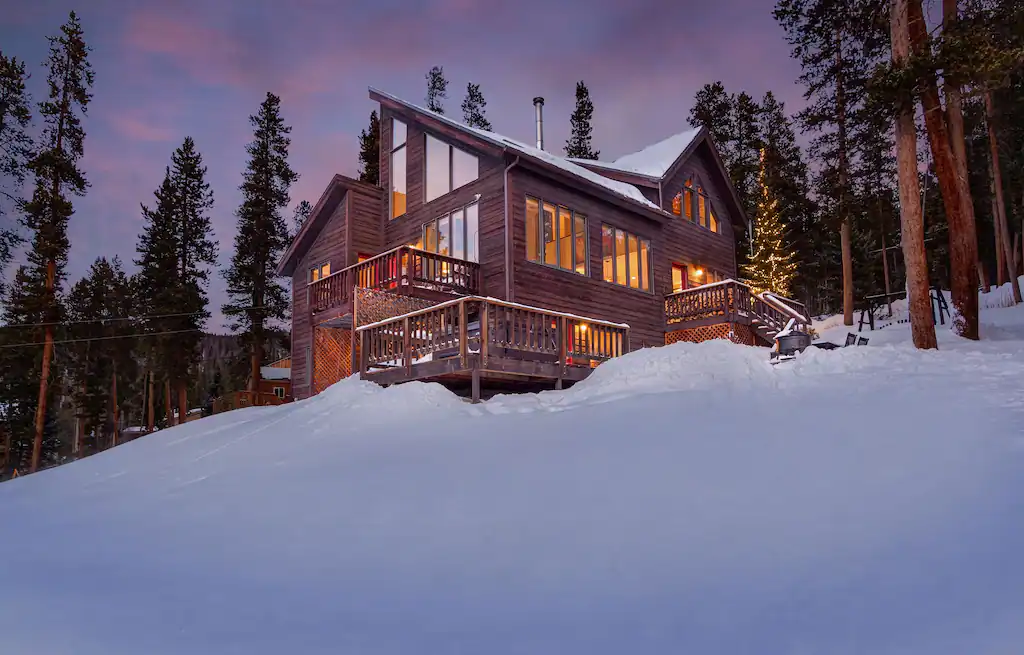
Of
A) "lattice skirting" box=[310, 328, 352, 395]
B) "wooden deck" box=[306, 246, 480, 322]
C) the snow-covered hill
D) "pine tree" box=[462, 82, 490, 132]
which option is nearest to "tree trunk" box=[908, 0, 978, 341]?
the snow-covered hill

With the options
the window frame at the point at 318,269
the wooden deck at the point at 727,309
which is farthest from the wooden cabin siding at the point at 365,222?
the wooden deck at the point at 727,309

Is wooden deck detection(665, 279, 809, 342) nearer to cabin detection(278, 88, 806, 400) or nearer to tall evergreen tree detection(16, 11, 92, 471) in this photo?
cabin detection(278, 88, 806, 400)

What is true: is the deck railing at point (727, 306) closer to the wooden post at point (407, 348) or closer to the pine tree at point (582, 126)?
the wooden post at point (407, 348)

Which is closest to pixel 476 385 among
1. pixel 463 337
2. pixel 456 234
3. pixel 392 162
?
pixel 463 337

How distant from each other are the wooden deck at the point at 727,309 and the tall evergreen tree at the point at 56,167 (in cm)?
2529

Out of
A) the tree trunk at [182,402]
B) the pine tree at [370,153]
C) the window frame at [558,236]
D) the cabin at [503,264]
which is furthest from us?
the pine tree at [370,153]

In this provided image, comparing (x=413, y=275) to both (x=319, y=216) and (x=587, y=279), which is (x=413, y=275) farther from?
(x=319, y=216)

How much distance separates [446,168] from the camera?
64.7 feet

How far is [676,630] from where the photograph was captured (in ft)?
13.6

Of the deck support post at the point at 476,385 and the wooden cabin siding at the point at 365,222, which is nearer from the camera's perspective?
the deck support post at the point at 476,385

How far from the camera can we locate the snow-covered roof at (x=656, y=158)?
23.3 meters

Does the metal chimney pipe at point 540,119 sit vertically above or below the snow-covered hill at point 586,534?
above

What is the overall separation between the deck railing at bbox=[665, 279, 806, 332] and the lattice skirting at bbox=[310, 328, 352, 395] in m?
10.8

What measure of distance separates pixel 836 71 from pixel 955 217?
7585 mm
